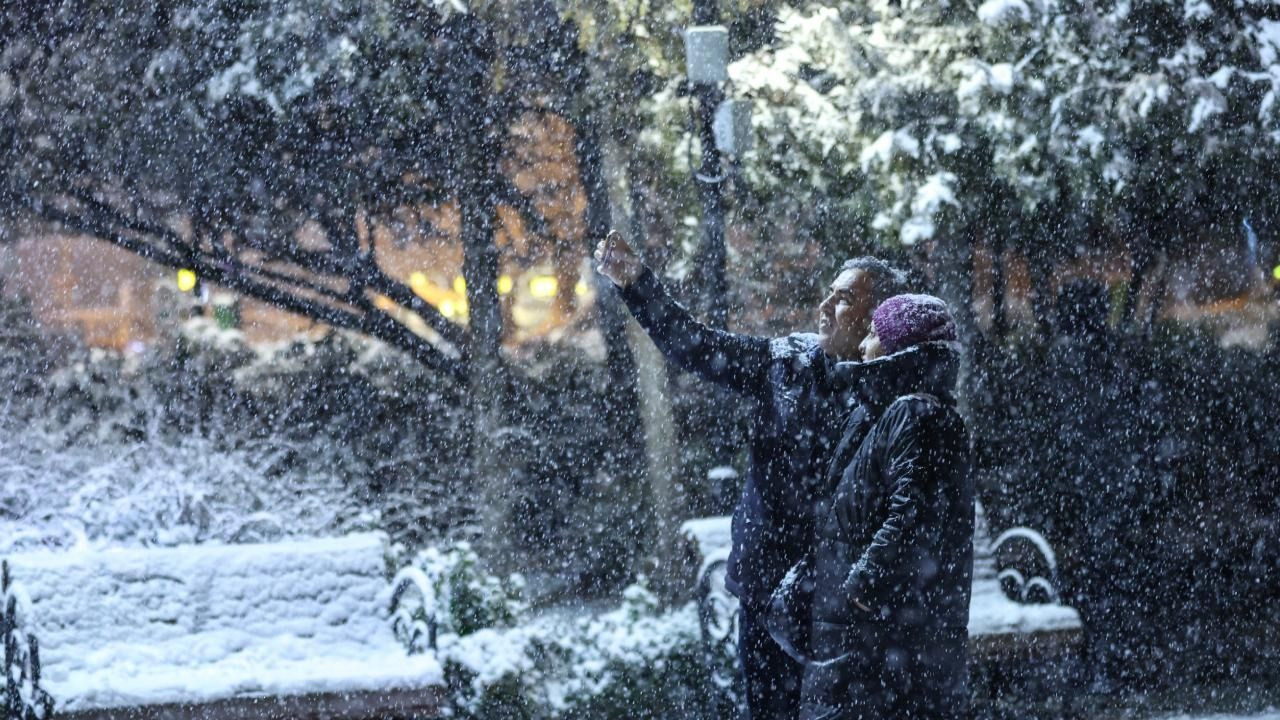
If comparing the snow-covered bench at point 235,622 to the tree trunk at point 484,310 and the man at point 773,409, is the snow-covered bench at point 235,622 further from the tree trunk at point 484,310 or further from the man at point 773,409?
the tree trunk at point 484,310

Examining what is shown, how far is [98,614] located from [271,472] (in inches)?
179

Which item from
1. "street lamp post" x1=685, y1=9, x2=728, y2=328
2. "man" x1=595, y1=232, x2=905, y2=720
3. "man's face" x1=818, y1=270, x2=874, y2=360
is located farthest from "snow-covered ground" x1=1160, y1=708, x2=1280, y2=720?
"man's face" x1=818, y1=270, x2=874, y2=360

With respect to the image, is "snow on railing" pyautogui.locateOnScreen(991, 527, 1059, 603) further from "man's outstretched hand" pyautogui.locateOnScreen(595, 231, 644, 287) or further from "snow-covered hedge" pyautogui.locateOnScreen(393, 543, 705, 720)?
"man's outstretched hand" pyautogui.locateOnScreen(595, 231, 644, 287)

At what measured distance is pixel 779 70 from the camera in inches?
348

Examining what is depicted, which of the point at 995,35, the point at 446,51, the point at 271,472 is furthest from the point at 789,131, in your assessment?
the point at 271,472

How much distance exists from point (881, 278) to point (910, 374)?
0.40 meters

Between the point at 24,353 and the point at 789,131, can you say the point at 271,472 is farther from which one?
the point at 789,131

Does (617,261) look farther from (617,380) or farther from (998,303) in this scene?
(998,303)

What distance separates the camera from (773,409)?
13.5 feet

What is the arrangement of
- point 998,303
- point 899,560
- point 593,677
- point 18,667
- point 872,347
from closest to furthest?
point 899,560, point 872,347, point 18,667, point 593,677, point 998,303

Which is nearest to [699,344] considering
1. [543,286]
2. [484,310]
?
[484,310]

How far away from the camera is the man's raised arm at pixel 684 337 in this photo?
414 centimetres

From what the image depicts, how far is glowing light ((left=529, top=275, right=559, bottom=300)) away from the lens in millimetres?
11852

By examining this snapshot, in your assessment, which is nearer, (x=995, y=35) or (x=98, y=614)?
(x=98, y=614)
